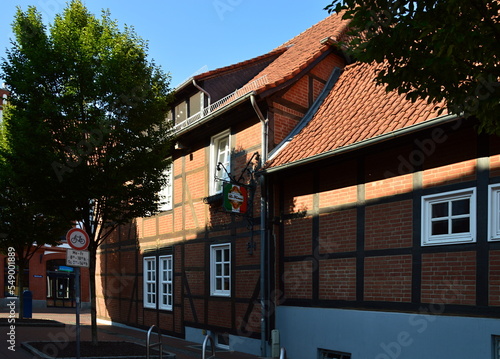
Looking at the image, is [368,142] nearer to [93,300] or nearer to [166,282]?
[93,300]

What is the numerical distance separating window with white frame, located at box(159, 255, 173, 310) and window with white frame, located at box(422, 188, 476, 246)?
8.42m

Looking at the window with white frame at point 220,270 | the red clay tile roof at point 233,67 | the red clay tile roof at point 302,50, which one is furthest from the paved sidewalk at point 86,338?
the red clay tile roof at point 233,67

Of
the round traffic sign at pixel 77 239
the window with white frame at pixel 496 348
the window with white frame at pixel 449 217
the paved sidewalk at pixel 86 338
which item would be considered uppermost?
the window with white frame at pixel 449 217

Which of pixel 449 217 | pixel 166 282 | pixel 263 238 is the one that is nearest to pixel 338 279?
pixel 263 238

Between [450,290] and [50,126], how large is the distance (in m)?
7.81

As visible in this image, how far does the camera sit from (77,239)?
823 cm

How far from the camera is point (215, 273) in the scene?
40.3ft

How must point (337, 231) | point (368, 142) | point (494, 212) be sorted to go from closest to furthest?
point (494, 212)
point (368, 142)
point (337, 231)

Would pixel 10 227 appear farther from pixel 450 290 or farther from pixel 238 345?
Result: pixel 450 290

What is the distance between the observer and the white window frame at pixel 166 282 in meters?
14.2

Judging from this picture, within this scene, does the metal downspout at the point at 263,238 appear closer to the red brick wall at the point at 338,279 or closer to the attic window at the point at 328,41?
the red brick wall at the point at 338,279

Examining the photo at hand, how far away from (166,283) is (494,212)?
9.91 metres

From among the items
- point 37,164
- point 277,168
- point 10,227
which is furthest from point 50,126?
point 10,227

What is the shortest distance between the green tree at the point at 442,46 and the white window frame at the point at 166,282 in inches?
419
